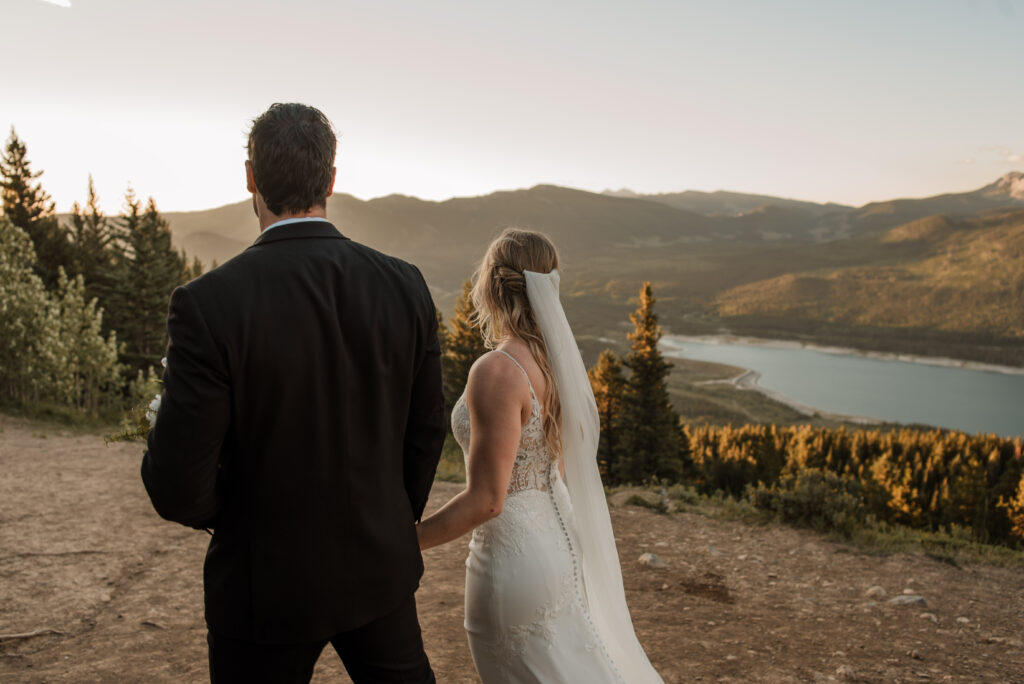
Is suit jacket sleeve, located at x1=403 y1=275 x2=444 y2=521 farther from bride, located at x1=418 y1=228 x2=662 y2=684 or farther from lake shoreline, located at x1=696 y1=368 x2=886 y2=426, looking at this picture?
lake shoreline, located at x1=696 y1=368 x2=886 y2=426

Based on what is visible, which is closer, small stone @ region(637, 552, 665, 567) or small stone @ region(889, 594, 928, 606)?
small stone @ region(889, 594, 928, 606)

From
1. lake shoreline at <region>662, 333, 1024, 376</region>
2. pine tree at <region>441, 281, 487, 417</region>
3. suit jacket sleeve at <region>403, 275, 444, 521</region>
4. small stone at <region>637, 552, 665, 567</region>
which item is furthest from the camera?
lake shoreline at <region>662, 333, 1024, 376</region>

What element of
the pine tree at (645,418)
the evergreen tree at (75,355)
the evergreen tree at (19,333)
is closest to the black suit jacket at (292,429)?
the evergreen tree at (75,355)

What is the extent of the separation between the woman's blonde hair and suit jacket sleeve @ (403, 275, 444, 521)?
63cm

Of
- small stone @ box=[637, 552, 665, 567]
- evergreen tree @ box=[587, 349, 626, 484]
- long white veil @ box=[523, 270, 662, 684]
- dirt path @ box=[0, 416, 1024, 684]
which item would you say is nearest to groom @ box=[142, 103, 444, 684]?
long white veil @ box=[523, 270, 662, 684]

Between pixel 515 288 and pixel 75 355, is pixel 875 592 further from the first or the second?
pixel 75 355

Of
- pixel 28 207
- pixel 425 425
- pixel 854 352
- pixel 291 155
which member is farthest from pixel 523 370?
pixel 854 352

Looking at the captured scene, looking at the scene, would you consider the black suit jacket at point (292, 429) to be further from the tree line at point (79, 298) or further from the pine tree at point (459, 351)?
the pine tree at point (459, 351)

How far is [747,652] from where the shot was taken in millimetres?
4637

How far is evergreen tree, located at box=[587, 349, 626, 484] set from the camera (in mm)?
30609

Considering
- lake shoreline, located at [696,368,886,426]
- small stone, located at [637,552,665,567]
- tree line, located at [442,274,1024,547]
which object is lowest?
lake shoreline, located at [696,368,886,426]

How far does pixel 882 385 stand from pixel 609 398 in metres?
103

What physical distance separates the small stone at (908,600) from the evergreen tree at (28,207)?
3556 centimetres

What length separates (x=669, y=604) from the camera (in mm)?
5547
